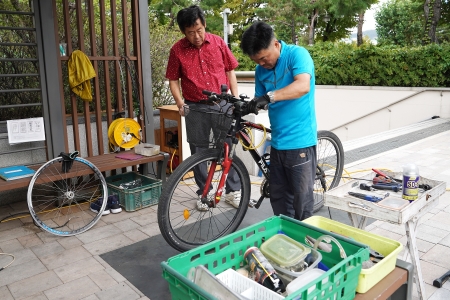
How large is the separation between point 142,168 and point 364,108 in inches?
335

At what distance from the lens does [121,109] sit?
15.7 feet

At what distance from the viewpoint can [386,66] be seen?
36.0 ft

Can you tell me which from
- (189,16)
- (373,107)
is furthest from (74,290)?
(373,107)

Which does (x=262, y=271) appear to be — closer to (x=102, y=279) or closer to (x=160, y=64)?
(x=102, y=279)

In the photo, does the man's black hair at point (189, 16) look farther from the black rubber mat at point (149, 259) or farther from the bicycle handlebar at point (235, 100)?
the black rubber mat at point (149, 259)

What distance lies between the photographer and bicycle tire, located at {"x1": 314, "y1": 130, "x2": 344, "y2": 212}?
157 inches

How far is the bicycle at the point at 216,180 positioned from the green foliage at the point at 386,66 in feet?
24.5

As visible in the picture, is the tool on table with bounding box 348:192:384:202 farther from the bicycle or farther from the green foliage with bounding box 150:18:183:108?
the green foliage with bounding box 150:18:183:108

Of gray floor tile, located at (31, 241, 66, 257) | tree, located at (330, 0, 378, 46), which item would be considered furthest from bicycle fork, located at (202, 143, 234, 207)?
tree, located at (330, 0, 378, 46)

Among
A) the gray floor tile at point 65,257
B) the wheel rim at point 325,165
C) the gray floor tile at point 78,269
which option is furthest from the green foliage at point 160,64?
the gray floor tile at point 78,269

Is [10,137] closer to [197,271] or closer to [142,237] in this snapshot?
[142,237]

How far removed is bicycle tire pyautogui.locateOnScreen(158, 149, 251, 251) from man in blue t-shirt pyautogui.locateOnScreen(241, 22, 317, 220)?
0.43 m

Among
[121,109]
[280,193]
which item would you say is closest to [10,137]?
[121,109]

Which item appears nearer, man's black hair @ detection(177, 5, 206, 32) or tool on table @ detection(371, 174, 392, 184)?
tool on table @ detection(371, 174, 392, 184)
